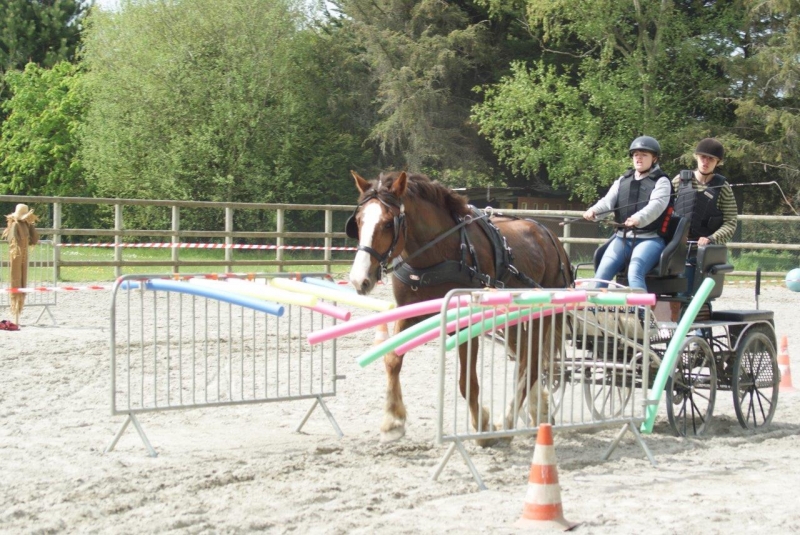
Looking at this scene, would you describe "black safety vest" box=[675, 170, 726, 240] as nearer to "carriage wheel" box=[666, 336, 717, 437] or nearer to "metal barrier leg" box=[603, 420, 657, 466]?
"carriage wheel" box=[666, 336, 717, 437]

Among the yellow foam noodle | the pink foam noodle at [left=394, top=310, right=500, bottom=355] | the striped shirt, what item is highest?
the striped shirt

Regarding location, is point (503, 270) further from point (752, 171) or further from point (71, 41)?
point (71, 41)

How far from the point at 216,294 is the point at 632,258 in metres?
3.15

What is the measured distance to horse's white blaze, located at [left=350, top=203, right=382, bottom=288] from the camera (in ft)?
20.3

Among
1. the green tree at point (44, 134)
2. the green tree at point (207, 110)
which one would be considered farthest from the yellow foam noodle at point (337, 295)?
the green tree at point (44, 134)

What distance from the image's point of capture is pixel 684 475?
562cm

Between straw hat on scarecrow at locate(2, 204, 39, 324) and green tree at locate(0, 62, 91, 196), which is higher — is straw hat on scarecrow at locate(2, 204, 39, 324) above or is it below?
below


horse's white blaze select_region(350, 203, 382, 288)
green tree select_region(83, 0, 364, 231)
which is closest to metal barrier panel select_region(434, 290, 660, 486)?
horse's white blaze select_region(350, 203, 382, 288)

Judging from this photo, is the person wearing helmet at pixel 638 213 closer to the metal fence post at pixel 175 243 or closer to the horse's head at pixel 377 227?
the horse's head at pixel 377 227

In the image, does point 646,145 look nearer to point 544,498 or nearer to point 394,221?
point 394,221

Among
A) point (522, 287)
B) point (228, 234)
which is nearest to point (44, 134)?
point (228, 234)

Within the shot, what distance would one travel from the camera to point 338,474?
5.42m

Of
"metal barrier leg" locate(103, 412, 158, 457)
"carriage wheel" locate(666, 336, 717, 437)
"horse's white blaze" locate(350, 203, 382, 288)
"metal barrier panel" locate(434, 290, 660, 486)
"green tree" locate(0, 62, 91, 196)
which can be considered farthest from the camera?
"green tree" locate(0, 62, 91, 196)

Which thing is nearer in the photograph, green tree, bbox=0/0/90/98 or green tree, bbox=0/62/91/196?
green tree, bbox=0/62/91/196
